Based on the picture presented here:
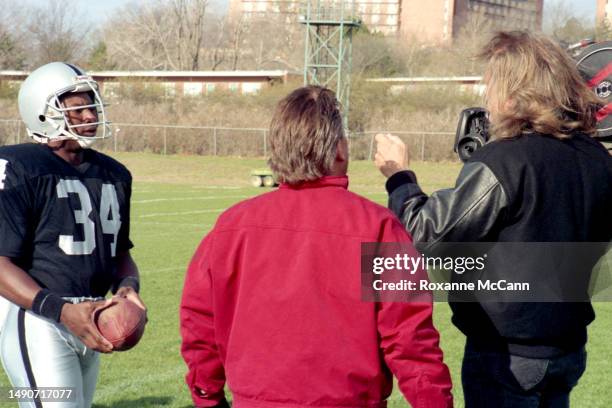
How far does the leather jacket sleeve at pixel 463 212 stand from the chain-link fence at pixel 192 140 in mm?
33020

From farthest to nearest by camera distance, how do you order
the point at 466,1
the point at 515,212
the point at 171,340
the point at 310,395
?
the point at 466,1 → the point at 171,340 → the point at 515,212 → the point at 310,395

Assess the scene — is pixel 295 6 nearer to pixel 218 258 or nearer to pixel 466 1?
pixel 466 1

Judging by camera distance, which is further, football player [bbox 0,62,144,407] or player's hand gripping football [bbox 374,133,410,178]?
football player [bbox 0,62,144,407]

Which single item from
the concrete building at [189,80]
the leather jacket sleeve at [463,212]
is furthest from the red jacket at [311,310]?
the concrete building at [189,80]

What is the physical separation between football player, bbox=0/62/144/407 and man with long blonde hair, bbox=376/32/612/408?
1.38 m

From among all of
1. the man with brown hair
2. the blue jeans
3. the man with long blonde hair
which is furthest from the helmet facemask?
the blue jeans

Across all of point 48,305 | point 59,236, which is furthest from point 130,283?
point 48,305

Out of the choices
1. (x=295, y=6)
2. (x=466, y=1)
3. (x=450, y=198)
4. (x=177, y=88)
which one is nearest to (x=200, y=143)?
(x=177, y=88)

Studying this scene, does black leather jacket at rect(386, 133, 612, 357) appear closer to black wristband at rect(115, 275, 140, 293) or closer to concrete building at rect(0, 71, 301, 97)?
black wristband at rect(115, 275, 140, 293)

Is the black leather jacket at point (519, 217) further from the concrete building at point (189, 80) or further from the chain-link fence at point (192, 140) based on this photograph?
the concrete building at point (189, 80)

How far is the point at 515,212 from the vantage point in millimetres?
2986

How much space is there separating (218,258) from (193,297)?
0.50 feet

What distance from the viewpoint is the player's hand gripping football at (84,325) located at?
3.47 metres

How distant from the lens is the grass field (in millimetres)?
6254
